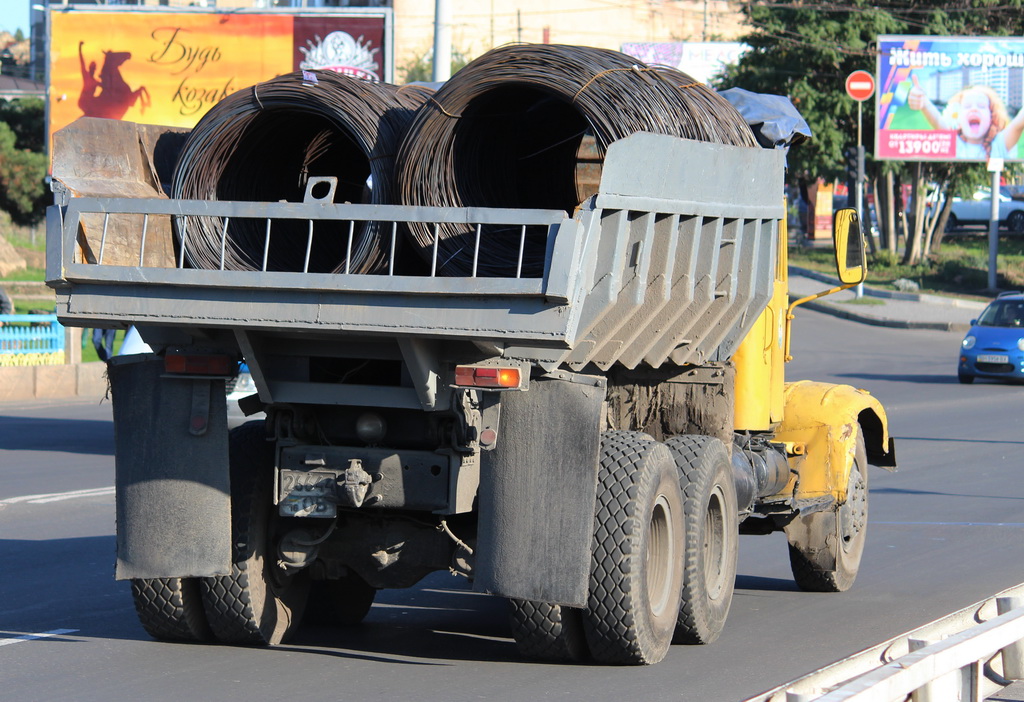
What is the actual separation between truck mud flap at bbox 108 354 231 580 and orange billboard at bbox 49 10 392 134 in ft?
80.0

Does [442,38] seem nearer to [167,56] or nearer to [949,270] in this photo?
Result: [167,56]

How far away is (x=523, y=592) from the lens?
622 cm

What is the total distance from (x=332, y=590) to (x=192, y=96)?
24.3 metres

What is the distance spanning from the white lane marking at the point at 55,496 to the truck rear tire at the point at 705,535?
645 cm

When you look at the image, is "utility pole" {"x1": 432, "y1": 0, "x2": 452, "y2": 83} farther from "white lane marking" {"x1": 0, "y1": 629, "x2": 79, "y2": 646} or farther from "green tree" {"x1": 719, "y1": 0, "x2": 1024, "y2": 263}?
"green tree" {"x1": 719, "y1": 0, "x2": 1024, "y2": 263}

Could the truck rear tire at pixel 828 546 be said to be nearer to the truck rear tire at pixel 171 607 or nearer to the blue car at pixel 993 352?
the truck rear tire at pixel 171 607

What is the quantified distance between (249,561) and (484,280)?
6.28 ft

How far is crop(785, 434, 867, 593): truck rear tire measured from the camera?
9.10m

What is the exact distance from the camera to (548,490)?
246 inches

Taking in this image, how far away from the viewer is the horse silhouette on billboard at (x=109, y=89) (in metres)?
30.7

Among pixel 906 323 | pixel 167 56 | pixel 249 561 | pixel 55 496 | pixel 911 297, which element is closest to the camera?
pixel 249 561

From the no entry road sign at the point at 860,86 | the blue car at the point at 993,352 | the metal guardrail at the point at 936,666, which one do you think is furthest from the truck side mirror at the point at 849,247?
the no entry road sign at the point at 860,86

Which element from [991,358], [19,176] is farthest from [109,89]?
[991,358]

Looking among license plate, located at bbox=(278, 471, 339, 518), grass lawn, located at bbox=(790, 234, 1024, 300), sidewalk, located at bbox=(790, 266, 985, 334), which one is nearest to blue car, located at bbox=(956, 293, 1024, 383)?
sidewalk, located at bbox=(790, 266, 985, 334)
